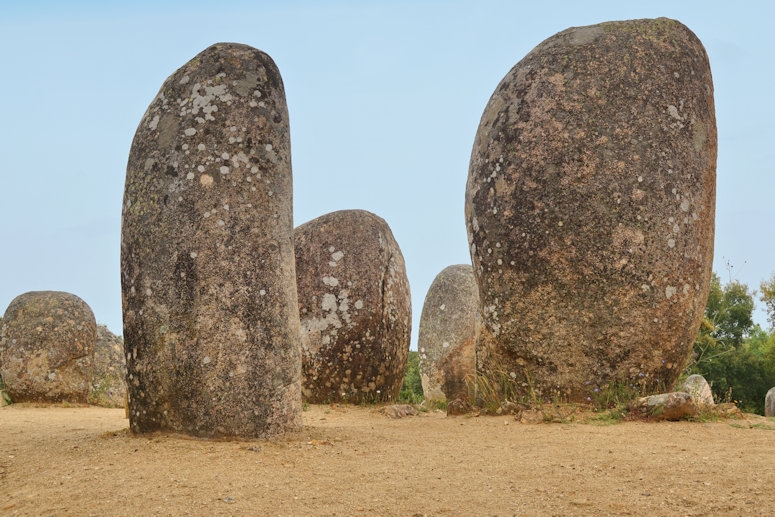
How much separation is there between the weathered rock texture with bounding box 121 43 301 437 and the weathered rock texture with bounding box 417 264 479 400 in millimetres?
8730

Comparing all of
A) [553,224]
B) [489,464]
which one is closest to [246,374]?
[489,464]

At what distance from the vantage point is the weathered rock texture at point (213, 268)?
5.57m

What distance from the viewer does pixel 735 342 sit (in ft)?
89.6

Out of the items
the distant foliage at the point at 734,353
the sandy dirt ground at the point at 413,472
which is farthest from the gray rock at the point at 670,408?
the distant foliage at the point at 734,353

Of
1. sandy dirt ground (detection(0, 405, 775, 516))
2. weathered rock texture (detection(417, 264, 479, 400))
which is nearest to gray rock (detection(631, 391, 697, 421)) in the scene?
sandy dirt ground (detection(0, 405, 775, 516))

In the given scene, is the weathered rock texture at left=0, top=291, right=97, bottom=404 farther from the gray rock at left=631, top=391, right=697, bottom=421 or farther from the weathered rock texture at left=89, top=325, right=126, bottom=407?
the gray rock at left=631, top=391, right=697, bottom=421

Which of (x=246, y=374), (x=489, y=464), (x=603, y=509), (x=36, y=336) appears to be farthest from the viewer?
(x=36, y=336)

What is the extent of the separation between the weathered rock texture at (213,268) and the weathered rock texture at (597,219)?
7.72 ft

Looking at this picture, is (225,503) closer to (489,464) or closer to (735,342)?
(489,464)

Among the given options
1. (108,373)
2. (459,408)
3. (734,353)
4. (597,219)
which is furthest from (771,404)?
(108,373)

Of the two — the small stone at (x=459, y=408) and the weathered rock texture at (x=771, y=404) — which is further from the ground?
the small stone at (x=459, y=408)

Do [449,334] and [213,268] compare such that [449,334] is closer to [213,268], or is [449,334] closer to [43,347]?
[43,347]

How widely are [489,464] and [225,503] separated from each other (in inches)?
68.4

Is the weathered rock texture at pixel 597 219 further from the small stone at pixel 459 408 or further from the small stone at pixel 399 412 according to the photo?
the small stone at pixel 399 412
